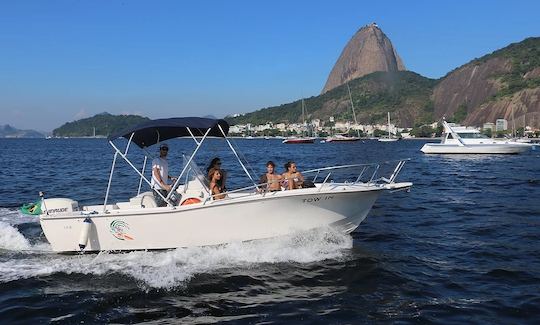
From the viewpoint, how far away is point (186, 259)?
9.62 m

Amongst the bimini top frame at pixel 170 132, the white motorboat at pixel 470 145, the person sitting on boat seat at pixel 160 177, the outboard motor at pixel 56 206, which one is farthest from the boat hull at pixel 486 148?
the outboard motor at pixel 56 206

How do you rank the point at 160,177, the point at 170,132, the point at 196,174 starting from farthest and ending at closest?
the point at 170,132
the point at 160,177
the point at 196,174

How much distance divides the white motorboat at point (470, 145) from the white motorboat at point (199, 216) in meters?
41.9

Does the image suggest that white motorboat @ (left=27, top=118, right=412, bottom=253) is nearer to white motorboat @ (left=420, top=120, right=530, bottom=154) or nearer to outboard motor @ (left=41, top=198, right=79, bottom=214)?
outboard motor @ (left=41, top=198, right=79, bottom=214)

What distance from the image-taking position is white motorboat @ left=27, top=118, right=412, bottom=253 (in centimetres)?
966

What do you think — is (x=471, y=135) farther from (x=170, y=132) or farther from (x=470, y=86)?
(x=470, y=86)

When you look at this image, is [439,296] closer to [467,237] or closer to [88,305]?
[467,237]

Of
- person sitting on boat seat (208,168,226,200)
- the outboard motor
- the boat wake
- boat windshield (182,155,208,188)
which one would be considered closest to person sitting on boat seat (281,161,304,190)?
the boat wake

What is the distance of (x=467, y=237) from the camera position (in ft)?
38.8

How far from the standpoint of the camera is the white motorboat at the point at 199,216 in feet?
31.7

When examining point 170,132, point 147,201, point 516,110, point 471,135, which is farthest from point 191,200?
point 516,110

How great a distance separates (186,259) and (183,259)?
60mm

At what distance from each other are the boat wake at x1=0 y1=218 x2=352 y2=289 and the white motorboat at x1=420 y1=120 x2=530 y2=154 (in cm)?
4232

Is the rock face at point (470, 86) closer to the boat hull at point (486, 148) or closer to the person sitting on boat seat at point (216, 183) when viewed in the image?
the boat hull at point (486, 148)
